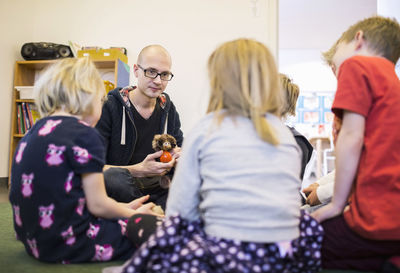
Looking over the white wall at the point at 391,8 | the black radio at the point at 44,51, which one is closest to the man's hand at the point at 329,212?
the white wall at the point at 391,8

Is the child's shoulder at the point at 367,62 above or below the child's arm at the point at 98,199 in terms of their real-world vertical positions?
above

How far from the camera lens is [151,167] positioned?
5.16 ft

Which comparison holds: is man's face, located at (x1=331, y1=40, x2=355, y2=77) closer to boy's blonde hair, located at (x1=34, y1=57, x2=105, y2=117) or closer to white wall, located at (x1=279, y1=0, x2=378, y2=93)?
boy's blonde hair, located at (x1=34, y1=57, x2=105, y2=117)

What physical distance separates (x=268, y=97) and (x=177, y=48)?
2.60 metres

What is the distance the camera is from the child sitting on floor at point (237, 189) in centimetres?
77

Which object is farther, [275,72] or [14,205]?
[14,205]

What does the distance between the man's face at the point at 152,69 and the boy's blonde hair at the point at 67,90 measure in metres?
0.74

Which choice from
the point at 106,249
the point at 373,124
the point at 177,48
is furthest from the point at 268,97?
the point at 177,48

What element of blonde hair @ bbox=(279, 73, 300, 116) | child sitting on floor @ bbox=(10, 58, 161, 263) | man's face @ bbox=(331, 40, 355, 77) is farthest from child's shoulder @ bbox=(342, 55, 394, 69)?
child sitting on floor @ bbox=(10, 58, 161, 263)

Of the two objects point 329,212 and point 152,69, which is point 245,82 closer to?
point 329,212

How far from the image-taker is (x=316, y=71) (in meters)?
7.18

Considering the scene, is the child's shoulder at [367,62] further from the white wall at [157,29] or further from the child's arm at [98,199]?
the white wall at [157,29]

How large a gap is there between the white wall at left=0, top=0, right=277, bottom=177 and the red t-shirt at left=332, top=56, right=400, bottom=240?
7.48ft

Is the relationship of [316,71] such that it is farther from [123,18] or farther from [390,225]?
[390,225]
